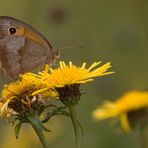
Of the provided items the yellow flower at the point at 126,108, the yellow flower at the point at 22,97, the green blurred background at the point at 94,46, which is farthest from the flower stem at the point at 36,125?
the green blurred background at the point at 94,46

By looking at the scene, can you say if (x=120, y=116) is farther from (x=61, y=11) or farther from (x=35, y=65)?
(x=61, y=11)

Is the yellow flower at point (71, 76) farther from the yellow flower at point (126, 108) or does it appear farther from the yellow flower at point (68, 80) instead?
the yellow flower at point (126, 108)

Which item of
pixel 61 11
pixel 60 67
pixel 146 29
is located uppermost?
pixel 61 11

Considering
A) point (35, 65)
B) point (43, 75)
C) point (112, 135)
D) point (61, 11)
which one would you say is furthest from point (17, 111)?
point (61, 11)

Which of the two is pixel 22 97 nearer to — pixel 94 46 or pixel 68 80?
pixel 68 80

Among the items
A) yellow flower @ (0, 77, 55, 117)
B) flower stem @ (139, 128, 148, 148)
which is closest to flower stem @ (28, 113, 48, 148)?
yellow flower @ (0, 77, 55, 117)

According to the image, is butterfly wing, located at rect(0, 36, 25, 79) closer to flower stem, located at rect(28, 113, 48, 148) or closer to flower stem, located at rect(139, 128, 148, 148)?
flower stem, located at rect(28, 113, 48, 148)

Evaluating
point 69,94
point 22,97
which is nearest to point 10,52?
point 22,97
